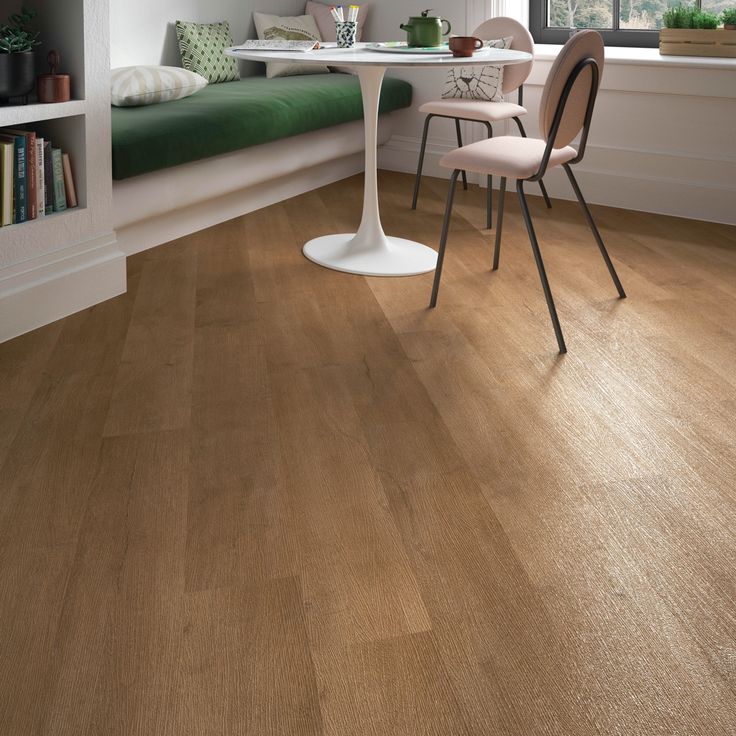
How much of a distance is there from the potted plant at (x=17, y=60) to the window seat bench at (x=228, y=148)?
47 centimetres

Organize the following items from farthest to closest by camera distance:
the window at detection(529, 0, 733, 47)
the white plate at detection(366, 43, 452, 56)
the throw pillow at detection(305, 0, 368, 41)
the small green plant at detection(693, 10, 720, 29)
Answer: the throw pillow at detection(305, 0, 368, 41), the window at detection(529, 0, 733, 47), the small green plant at detection(693, 10, 720, 29), the white plate at detection(366, 43, 452, 56)

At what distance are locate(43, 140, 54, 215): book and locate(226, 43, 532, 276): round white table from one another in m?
0.71

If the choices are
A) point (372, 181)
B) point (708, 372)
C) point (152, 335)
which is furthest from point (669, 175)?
point (152, 335)

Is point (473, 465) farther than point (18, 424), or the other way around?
point (18, 424)

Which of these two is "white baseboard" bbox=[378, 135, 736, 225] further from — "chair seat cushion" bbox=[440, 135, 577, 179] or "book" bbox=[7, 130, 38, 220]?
"book" bbox=[7, 130, 38, 220]

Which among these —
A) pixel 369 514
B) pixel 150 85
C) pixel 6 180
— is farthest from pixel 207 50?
pixel 369 514

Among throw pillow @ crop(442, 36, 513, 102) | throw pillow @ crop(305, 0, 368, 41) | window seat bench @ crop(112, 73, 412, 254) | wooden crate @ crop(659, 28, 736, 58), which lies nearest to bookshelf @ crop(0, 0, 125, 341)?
window seat bench @ crop(112, 73, 412, 254)

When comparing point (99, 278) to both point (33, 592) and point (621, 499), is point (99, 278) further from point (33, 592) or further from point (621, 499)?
point (621, 499)

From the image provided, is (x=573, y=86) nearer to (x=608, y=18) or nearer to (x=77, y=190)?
(x=77, y=190)

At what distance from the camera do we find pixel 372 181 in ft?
10.9

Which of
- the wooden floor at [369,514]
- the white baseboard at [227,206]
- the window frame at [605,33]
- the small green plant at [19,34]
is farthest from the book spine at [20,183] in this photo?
the window frame at [605,33]

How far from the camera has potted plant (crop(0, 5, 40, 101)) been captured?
2.44 metres

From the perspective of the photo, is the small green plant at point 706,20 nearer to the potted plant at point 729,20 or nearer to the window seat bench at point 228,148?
the potted plant at point 729,20

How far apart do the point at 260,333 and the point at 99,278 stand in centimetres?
63
